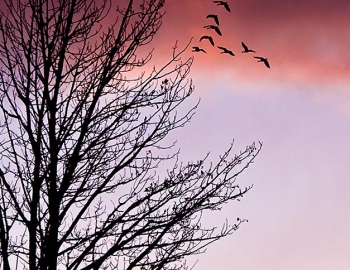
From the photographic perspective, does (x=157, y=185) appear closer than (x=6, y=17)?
Yes

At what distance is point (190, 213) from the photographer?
24.6 ft

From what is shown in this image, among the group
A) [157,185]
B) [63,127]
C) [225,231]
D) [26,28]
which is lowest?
[225,231]

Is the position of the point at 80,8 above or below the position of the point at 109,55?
above

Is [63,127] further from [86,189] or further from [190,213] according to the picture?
[190,213]

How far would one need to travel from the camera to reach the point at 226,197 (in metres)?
7.81

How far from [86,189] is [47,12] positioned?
2.36 metres

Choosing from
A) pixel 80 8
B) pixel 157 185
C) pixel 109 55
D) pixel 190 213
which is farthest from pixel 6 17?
pixel 190 213

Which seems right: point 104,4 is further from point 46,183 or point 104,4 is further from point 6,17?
point 46,183

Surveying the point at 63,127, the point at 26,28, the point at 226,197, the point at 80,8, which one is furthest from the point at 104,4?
the point at 226,197

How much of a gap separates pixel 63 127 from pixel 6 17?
5.74 feet

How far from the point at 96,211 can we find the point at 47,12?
2.65 m

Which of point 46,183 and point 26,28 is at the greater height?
point 26,28

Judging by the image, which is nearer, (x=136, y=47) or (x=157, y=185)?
(x=157, y=185)

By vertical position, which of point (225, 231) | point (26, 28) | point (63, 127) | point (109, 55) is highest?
point (26, 28)
